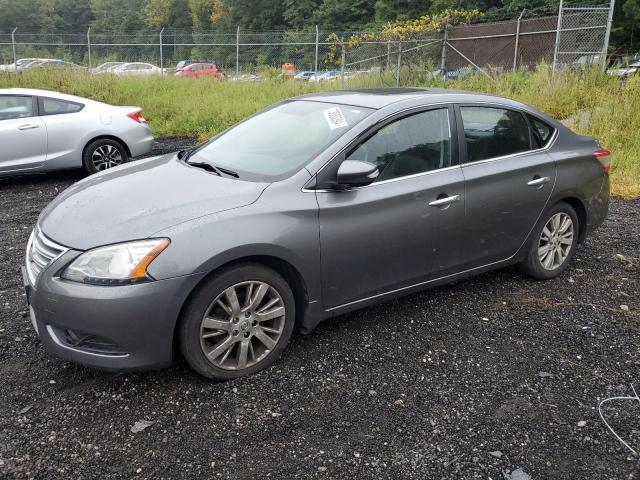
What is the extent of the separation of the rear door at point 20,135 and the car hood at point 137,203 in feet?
16.0

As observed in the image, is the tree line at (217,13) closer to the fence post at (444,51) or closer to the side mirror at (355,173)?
the fence post at (444,51)

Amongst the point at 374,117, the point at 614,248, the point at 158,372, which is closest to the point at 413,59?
the point at 614,248

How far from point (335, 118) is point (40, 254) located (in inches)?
78.9

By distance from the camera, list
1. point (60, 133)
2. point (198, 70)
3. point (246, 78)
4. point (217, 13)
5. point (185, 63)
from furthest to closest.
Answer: point (217, 13) → point (185, 63) → point (198, 70) → point (246, 78) → point (60, 133)

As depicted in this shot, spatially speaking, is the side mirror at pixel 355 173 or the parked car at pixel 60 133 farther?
the parked car at pixel 60 133

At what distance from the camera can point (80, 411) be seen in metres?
2.96

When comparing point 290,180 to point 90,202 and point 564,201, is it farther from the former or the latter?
point 564,201

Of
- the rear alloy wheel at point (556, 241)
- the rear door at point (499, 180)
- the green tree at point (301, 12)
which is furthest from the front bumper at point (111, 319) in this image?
the green tree at point (301, 12)

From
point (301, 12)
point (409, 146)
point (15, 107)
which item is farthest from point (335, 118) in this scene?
point (301, 12)

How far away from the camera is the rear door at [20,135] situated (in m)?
7.79

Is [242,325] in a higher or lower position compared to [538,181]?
lower

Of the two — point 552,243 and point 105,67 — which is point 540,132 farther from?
point 105,67

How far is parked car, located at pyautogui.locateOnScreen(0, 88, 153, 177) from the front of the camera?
→ 7883mm

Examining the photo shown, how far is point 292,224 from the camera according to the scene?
324cm
